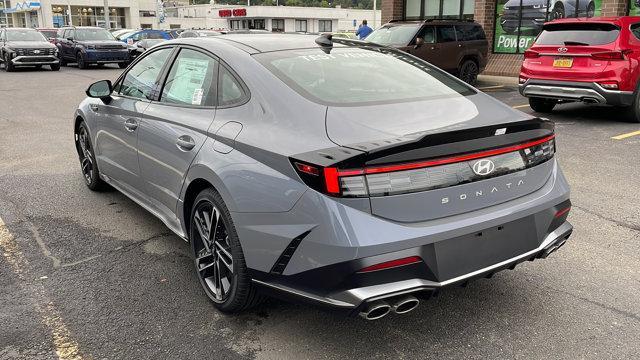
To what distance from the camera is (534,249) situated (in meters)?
2.89

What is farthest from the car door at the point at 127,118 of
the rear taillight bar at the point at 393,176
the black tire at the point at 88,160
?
the rear taillight bar at the point at 393,176

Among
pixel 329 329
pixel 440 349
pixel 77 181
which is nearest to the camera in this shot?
pixel 440 349

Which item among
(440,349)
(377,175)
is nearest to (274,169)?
(377,175)

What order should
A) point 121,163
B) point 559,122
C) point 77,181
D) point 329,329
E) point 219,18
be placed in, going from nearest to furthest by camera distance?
1. point 329,329
2. point 121,163
3. point 77,181
4. point 559,122
5. point 219,18

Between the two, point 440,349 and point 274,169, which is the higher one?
point 274,169

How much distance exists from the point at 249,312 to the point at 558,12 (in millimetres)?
15021

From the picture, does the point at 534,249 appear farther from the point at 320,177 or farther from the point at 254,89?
the point at 254,89

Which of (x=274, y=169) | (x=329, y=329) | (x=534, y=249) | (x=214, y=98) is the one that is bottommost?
(x=329, y=329)

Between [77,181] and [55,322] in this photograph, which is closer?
[55,322]

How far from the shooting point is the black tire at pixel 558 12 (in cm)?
1526

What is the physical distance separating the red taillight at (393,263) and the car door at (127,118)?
91.5 inches

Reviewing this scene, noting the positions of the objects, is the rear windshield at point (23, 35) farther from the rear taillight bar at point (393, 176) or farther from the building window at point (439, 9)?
the rear taillight bar at point (393, 176)

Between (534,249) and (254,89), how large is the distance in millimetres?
1726

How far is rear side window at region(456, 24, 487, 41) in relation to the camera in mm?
14234
